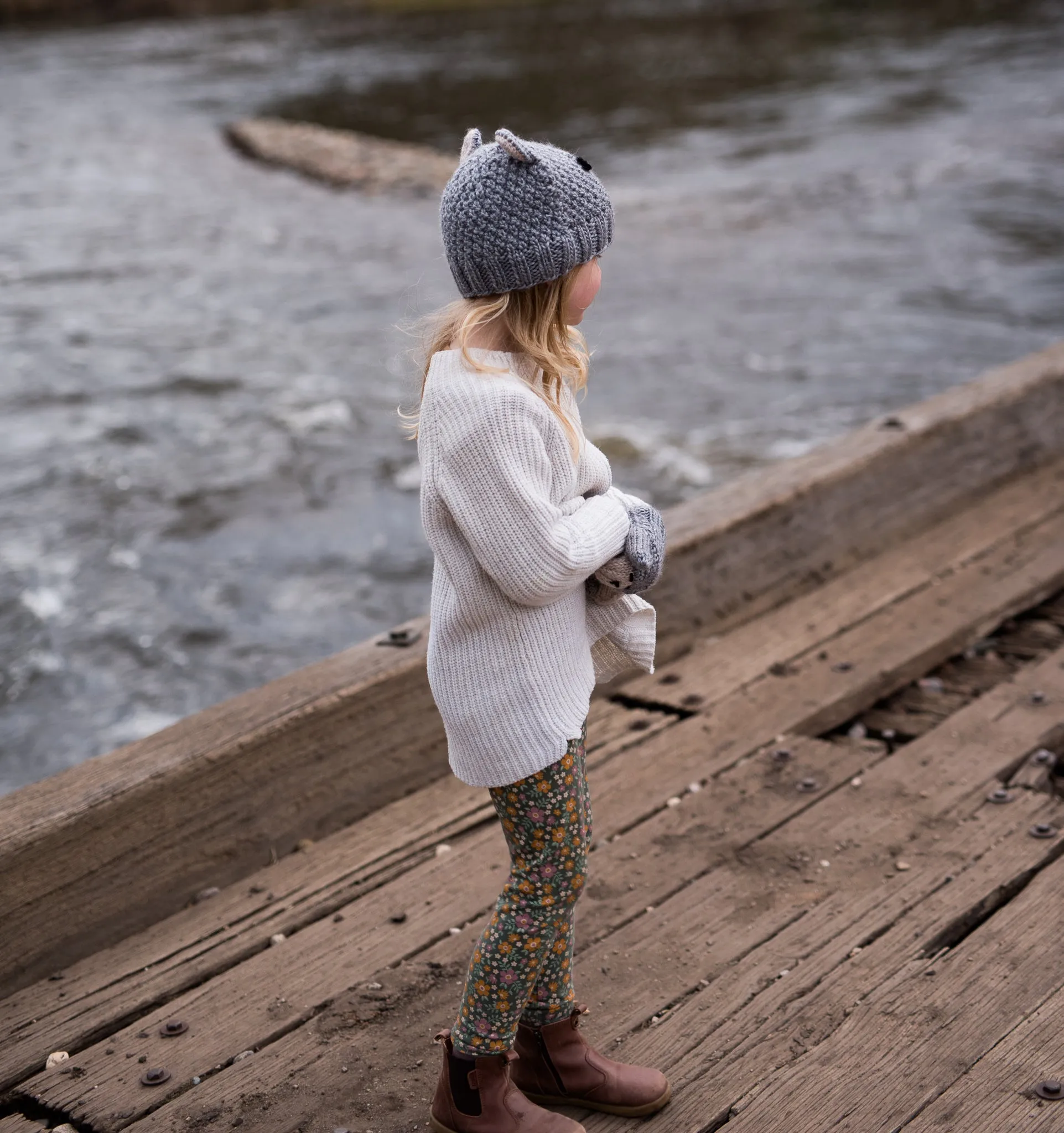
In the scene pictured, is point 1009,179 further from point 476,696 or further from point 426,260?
point 476,696

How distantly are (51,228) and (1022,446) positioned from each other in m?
11.4

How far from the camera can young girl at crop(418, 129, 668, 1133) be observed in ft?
6.85

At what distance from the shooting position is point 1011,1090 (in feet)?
7.52

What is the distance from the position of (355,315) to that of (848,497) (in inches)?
270

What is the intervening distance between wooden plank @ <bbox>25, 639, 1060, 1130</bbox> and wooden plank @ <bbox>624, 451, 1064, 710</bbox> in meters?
0.69

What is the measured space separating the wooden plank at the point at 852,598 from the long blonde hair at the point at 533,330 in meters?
1.71

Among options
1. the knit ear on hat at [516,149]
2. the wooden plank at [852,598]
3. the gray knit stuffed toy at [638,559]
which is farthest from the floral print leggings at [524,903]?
the wooden plank at [852,598]

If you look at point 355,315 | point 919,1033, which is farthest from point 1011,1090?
point 355,315

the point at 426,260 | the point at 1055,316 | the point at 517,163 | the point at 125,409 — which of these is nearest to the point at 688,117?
the point at 426,260

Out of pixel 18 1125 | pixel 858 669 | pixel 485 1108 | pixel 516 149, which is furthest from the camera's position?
pixel 858 669

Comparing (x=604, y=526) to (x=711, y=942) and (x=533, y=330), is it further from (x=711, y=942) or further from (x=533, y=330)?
(x=711, y=942)

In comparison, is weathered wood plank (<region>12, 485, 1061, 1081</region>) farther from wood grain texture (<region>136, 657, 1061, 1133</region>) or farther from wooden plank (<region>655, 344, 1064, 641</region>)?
wooden plank (<region>655, 344, 1064, 641</region>)

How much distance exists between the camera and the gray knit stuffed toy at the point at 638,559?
225 cm

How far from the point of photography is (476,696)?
2199 mm
